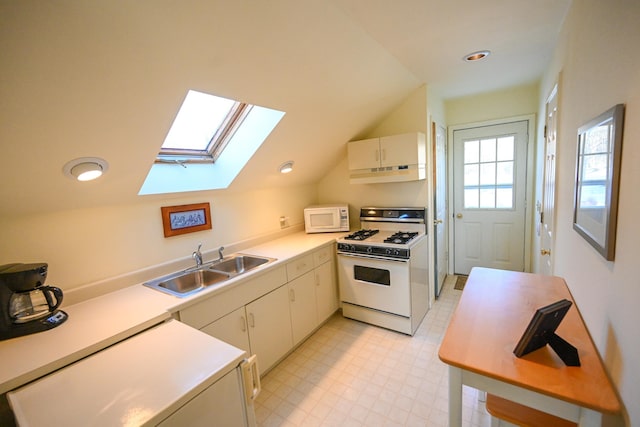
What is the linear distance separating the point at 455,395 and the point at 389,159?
210 cm

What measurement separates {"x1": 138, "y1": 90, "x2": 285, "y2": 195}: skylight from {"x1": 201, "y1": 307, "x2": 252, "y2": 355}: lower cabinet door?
99cm

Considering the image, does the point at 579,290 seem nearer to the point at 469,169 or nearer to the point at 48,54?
the point at 48,54

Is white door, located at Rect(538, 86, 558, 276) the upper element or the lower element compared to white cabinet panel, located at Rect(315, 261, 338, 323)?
upper

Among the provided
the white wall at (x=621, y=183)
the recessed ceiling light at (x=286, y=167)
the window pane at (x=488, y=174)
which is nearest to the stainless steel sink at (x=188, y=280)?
the recessed ceiling light at (x=286, y=167)

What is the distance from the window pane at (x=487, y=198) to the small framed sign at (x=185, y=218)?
3258 mm

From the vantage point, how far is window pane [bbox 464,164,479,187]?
361cm

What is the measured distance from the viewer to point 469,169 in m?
3.64

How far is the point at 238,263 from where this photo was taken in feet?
8.02

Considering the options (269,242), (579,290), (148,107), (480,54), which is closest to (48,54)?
(148,107)

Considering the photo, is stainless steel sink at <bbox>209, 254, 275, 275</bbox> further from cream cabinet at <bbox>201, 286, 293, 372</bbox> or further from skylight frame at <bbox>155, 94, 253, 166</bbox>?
skylight frame at <bbox>155, 94, 253, 166</bbox>

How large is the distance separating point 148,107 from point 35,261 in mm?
1045

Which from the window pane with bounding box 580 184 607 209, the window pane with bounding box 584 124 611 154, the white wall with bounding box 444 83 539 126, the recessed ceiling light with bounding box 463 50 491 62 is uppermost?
the recessed ceiling light with bounding box 463 50 491 62

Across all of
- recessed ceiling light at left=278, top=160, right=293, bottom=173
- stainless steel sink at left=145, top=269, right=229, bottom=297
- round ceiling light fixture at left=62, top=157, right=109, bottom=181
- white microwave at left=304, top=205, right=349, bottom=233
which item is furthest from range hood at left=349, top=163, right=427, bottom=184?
round ceiling light fixture at left=62, top=157, right=109, bottom=181

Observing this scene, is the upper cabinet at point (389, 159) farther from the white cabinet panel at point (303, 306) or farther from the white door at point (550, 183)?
the white cabinet panel at point (303, 306)
